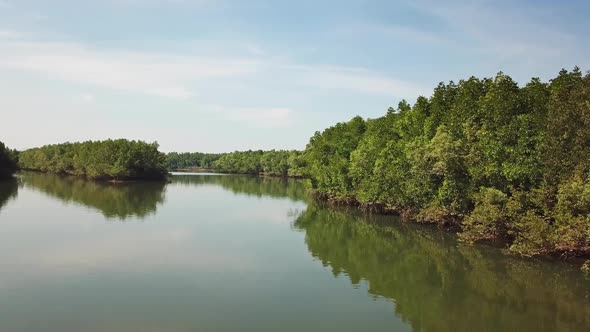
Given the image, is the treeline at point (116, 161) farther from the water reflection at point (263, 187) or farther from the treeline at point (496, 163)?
the treeline at point (496, 163)

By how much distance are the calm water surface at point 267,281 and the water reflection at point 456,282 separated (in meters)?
0.08

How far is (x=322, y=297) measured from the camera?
2081cm

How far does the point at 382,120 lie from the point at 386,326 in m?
41.8

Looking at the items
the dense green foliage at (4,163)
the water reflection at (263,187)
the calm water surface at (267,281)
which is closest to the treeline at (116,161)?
the water reflection at (263,187)

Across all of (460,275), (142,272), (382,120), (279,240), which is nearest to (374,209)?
(382,120)

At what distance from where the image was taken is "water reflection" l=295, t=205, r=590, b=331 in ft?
60.5

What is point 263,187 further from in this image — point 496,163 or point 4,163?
point 496,163

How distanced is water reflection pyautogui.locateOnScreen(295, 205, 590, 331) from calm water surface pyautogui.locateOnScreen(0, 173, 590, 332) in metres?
0.08

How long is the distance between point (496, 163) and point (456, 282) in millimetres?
12484

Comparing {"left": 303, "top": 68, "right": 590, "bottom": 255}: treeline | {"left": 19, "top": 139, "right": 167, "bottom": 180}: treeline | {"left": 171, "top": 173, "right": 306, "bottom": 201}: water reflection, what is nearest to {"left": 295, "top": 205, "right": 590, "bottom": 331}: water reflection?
{"left": 303, "top": 68, "right": 590, "bottom": 255}: treeline

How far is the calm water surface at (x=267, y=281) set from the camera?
701 inches

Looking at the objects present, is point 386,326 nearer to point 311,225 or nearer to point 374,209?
point 311,225

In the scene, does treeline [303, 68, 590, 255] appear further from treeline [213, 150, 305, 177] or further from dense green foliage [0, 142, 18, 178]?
treeline [213, 150, 305, 177]

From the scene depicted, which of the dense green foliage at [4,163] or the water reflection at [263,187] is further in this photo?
the dense green foliage at [4,163]
